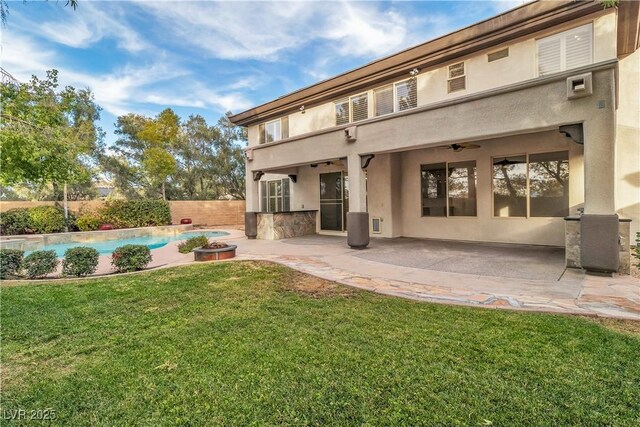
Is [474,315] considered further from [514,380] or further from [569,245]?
[569,245]

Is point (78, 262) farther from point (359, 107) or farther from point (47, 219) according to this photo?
point (47, 219)

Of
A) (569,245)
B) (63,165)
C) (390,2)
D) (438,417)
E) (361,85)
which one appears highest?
(390,2)

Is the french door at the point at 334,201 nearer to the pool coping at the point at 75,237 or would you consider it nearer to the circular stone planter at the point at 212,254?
the circular stone planter at the point at 212,254

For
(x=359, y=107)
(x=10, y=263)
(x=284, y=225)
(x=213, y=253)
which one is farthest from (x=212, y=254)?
(x=359, y=107)

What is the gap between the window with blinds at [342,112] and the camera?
1166 cm

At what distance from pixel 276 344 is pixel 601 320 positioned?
13.6ft

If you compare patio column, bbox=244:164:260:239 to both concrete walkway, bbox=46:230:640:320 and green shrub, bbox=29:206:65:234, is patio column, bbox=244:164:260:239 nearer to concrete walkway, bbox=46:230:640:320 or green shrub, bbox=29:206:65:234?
concrete walkway, bbox=46:230:640:320

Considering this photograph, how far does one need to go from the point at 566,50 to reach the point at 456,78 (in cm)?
260

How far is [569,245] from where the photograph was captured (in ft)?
21.9

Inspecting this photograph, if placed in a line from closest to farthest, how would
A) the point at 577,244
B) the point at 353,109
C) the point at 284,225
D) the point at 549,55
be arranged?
the point at 577,244 < the point at 549,55 < the point at 353,109 < the point at 284,225

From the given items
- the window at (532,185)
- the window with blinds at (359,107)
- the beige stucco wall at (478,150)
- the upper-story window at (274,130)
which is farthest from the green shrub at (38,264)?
the window at (532,185)

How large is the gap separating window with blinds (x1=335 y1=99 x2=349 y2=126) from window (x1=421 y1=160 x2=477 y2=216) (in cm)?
365

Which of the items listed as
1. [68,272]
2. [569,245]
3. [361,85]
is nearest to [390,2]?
[361,85]

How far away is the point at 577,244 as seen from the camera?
6566mm
